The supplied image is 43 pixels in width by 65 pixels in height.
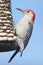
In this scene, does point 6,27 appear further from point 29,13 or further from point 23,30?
point 29,13

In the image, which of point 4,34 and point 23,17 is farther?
point 23,17

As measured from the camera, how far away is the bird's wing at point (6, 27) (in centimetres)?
327

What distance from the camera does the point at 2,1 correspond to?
3.47 metres

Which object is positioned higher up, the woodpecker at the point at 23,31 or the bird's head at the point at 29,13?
the bird's head at the point at 29,13

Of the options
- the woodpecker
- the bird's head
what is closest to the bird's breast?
the woodpecker

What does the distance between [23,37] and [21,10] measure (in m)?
0.26

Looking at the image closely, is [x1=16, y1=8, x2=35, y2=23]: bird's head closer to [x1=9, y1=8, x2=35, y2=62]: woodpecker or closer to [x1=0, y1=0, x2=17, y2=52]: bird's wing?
[x1=9, y1=8, x2=35, y2=62]: woodpecker

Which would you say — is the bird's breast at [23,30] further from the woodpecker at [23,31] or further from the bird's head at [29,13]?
the bird's head at [29,13]

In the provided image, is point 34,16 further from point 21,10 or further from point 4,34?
point 4,34

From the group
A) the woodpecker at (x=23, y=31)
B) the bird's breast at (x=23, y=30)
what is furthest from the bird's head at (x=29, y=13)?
the bird's breast at (x=23, y=30)

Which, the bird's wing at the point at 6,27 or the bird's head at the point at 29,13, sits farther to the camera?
the bird's head at the point at 29,13

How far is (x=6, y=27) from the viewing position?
3340 millimetres

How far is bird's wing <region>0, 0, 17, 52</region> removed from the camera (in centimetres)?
327

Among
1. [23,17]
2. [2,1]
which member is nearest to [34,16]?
[23,17]
